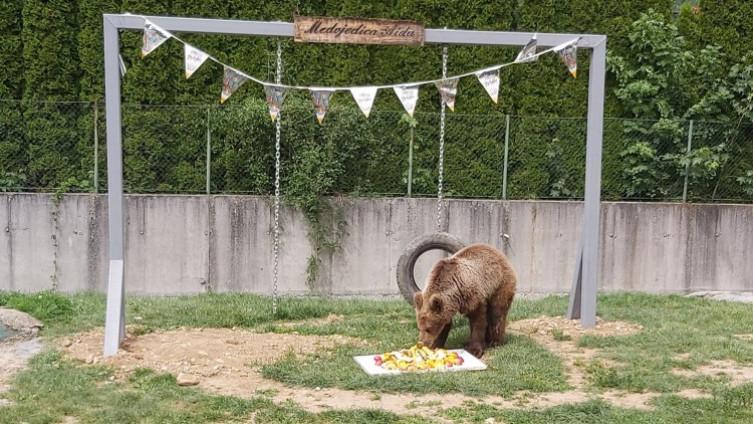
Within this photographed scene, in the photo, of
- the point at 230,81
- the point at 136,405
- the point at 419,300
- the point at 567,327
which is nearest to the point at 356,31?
the point at 230,81

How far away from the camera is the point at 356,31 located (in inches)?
337

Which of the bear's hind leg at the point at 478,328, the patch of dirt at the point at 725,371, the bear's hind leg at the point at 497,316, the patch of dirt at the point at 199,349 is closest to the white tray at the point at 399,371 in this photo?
the bear's hind leg at the point at 478,328

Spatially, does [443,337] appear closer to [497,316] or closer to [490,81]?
[497,316]

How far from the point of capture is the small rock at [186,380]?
6.68m

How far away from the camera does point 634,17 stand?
1312 centimetres

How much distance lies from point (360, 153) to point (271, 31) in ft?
12.7

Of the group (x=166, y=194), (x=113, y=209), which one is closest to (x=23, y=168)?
(x=166, y=194)

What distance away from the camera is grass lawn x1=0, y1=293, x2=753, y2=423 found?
592 centimetres

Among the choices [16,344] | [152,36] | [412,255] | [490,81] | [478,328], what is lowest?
[16,344]

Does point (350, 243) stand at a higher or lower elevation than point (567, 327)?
higher

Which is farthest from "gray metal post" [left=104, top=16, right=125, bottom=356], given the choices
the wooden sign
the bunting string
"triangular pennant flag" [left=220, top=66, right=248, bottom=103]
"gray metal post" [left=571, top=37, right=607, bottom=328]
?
"gray metal post" [left=571, top=37, right=607, bottom=328]

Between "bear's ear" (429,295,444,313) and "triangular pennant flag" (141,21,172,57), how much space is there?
3986mm

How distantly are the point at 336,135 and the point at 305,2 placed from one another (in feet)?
8.36

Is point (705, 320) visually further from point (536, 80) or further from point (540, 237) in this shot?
point (536, 80)
